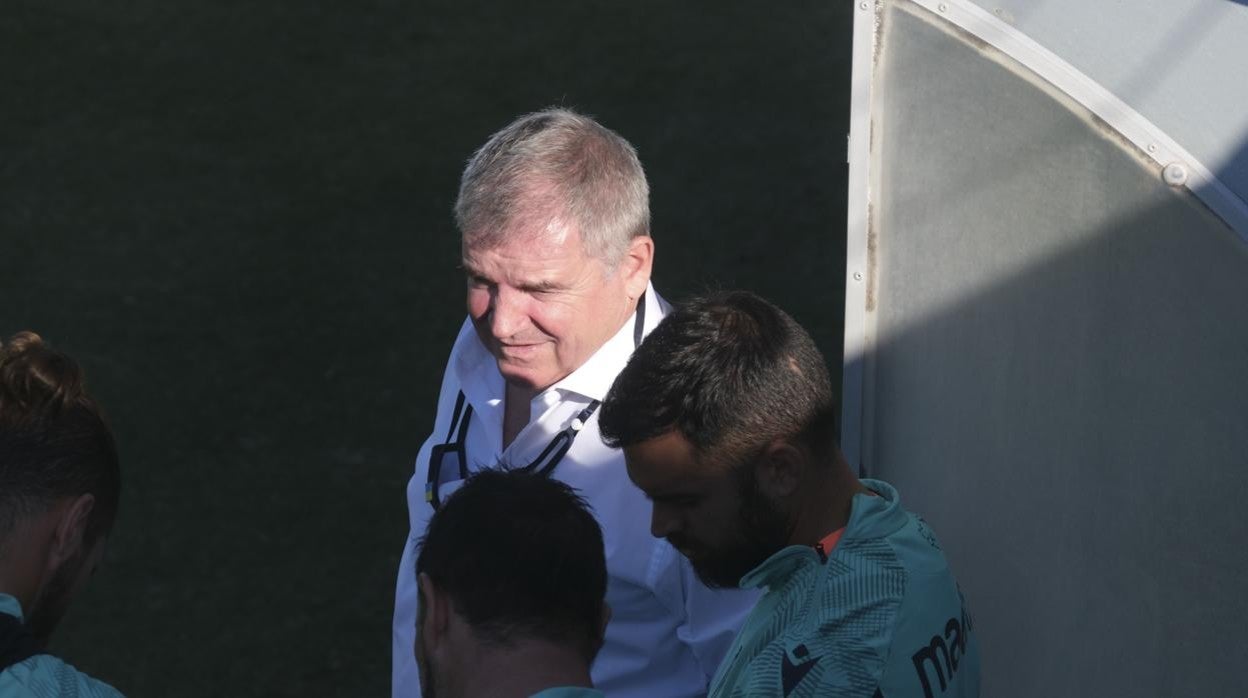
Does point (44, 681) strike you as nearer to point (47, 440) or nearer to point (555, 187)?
point (47, 440)

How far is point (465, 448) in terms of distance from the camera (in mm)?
2812

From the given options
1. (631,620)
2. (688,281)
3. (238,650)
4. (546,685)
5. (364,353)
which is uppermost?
(546,685)

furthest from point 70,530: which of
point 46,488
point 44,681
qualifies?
point 44,681

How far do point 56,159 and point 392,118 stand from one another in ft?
5.39

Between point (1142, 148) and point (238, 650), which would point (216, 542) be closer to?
point (238, 650)

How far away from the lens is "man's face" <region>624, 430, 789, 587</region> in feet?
6.79

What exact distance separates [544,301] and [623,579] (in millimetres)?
520

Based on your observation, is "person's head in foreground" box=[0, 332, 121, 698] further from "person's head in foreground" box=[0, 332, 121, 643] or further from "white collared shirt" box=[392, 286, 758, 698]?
"white collared shirt" box=[392, 286, 758, 698]

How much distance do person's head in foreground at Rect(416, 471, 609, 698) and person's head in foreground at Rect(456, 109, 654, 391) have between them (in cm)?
69

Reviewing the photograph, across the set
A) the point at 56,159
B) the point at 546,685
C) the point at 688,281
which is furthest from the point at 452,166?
the point at 546,685

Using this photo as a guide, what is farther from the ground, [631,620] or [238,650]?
[631,620]

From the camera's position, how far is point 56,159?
22.7ft

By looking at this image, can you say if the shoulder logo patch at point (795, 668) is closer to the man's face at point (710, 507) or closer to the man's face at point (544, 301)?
the man's face at point (710, 507)

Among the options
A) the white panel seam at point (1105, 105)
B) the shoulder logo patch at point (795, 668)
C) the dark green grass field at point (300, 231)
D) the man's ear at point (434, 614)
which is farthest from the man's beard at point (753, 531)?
the dark green grass field at point (300, 231)
